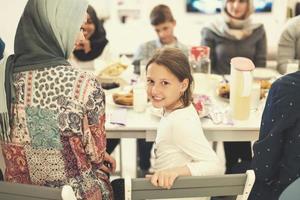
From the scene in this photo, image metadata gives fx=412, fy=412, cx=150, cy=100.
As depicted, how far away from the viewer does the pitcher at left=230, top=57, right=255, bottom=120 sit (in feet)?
6.08

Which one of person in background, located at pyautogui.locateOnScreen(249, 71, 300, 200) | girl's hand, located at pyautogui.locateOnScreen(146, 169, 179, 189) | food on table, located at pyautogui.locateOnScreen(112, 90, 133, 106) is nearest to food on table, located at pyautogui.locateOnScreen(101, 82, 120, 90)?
food on table, located at pyautogui.locateOnScreen(112, 90, 133, 106)

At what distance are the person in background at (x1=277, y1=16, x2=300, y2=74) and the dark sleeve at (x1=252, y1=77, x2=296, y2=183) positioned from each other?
137 centimetres

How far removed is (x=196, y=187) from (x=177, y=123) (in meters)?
0.39

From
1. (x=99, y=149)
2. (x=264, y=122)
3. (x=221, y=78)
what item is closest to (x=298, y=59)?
(x=221, y=78)

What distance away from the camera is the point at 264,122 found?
154 centimetres

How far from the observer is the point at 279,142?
1512 mm

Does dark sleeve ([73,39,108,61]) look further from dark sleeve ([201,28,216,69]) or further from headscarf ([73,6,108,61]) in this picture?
dark sleeve ([201,28,216,69])

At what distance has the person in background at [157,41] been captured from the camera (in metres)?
2.74

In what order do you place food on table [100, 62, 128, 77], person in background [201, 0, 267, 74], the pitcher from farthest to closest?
person in background [201, 0, 267, 74], food on table [100, 62, 128, 77], the pitcher

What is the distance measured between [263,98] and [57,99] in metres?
1.22

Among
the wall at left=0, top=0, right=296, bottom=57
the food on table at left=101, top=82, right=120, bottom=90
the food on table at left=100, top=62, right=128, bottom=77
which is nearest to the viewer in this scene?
the food on table at left=101, top=82, right=120, bottom=90

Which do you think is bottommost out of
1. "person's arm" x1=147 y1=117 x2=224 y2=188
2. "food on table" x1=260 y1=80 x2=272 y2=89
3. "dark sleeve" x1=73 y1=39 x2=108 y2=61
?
"person's arm" x1=147 y1=117 x2=224 y2=188

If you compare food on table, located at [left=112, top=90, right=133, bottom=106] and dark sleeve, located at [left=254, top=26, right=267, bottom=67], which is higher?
dark sleeve, located at [left=254, top=26, right=267, bottom=67]

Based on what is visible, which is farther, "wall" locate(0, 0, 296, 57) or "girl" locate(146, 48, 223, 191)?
"wall" locate(0, 0, 296, 57)
